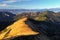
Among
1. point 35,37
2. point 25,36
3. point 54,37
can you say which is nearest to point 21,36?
point 25,36

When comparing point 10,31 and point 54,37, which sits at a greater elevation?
point 10,31

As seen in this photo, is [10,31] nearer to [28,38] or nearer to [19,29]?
[19,29]

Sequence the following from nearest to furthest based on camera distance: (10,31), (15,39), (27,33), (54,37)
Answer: (15,39)
(27,33)
(10,31)
(54,37)

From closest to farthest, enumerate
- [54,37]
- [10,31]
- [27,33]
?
[27,33]
[10,31]
[54,37]

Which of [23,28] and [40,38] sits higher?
[23,28]

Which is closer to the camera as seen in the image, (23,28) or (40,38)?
(23,28)

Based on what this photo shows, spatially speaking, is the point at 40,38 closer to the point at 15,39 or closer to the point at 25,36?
the point at 25,36

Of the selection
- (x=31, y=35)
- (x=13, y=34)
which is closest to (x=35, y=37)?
(x=31, y=35)

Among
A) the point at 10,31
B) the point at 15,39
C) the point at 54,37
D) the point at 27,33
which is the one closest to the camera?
the point at 15,39

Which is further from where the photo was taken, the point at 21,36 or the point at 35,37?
the point at 35,37
